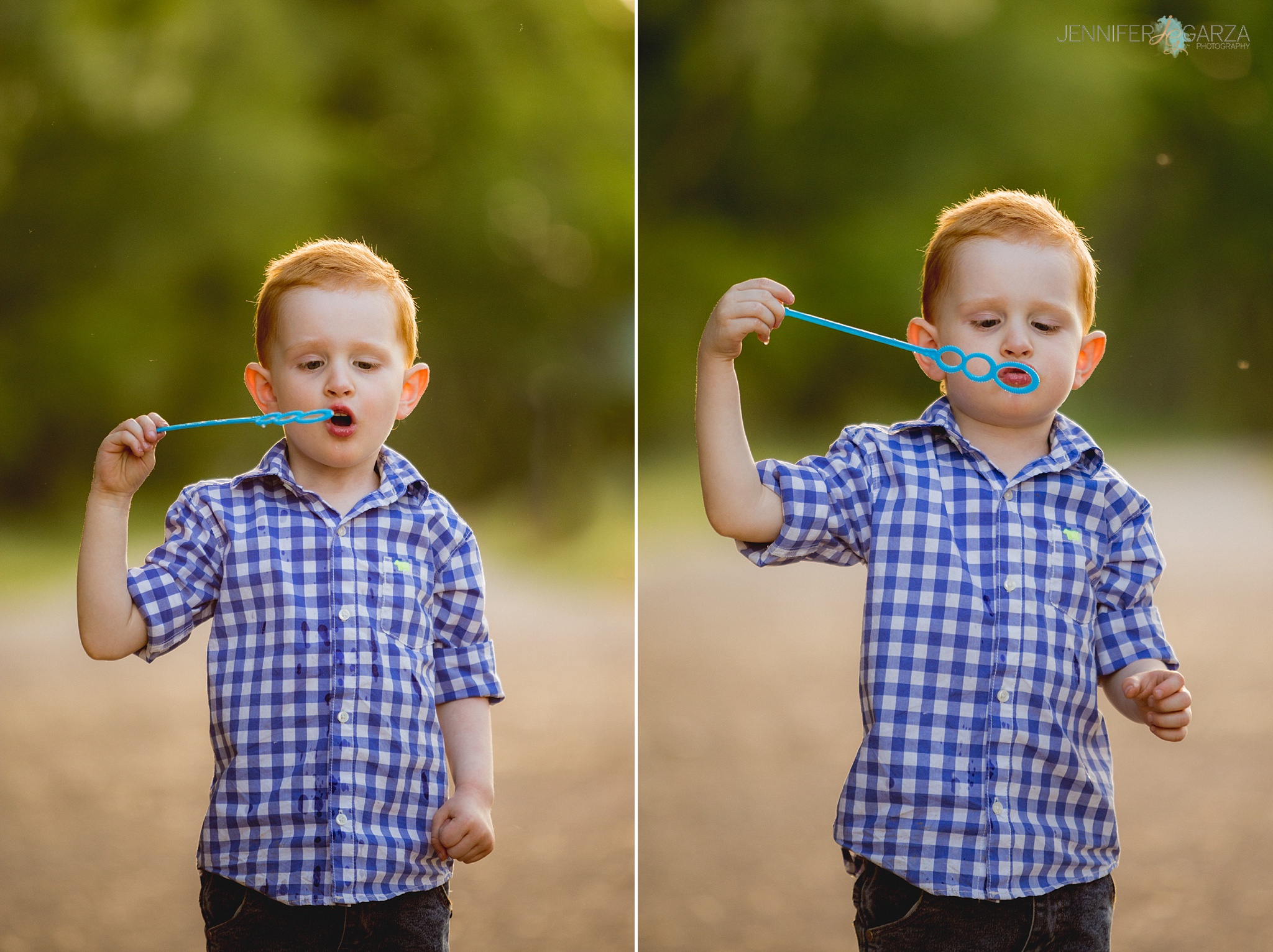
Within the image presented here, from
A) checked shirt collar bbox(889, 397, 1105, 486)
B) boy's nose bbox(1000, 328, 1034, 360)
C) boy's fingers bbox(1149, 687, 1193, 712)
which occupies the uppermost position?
boy's nose bbox(1000, 328, 1034, 360)

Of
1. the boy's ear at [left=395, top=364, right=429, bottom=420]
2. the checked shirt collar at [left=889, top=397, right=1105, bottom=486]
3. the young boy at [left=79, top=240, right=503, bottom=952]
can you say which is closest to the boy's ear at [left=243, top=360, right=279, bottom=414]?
the young boy at [left=79, top=240, right=503, bottom=952]

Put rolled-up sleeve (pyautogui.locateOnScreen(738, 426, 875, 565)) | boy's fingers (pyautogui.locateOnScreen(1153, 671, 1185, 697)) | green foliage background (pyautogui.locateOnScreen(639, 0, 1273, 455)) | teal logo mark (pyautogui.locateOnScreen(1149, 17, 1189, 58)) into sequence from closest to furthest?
boy's fingers (pyautogui.locateOnScreen(1153, 671, 1185, 697)) < rolled-up sleeve (pyautogui.locateOnScreen(738, 426, 875, 565)) < teal logo mark (pyautogui.locateOnScreen(1149, 17, 1189, 58)) < green foliage background (pyautogui.locateOnScreen(639, 0, 1273, 455))

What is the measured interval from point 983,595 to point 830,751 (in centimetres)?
91

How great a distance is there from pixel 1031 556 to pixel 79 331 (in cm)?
148

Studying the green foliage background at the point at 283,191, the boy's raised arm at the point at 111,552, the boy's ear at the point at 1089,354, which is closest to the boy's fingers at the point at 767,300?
the boy's ear at the point at 1089,354

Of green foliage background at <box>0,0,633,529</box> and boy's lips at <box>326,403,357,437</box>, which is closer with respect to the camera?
boy's lips at <box>326,403,357,437</box>

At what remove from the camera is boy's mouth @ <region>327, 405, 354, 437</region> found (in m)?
1.08

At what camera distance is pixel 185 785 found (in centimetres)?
179

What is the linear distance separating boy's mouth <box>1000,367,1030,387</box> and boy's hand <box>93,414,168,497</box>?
672 millimetres

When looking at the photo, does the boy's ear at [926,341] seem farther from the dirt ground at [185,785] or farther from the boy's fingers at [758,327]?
the dirt ground at [185,785]

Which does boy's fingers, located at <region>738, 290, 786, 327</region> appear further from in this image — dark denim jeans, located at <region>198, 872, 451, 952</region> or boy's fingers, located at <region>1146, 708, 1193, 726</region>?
dark denim jeans, located at <region>198, 872, 451, 952</region>

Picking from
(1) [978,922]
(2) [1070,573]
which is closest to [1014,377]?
(2) [1070,573]

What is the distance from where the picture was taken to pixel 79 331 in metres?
1.95

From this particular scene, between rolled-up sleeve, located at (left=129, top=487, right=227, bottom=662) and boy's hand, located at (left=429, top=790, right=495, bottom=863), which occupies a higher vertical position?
rolled-up sleeve, located at (left=129, top=487, right=227, bottom=662)
